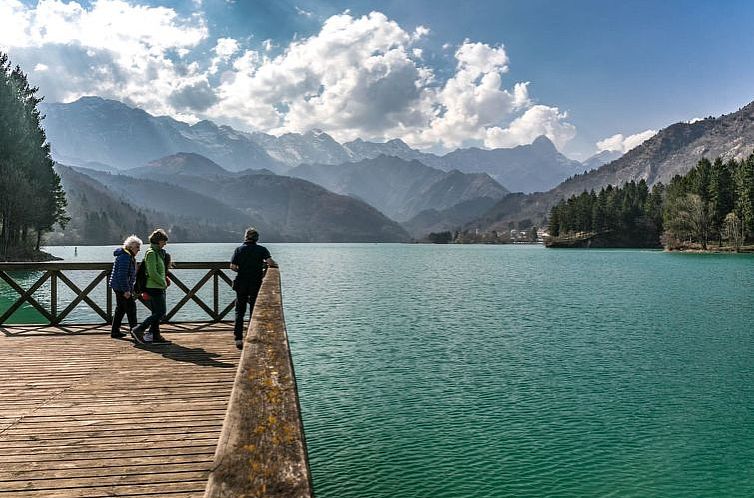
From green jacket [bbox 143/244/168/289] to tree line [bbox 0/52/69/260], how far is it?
6899 centimetres

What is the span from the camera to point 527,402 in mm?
17594

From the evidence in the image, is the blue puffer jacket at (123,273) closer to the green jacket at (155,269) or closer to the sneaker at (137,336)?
the green jacket at (155,269)

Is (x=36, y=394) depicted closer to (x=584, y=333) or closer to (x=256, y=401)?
(x=256, y=401)

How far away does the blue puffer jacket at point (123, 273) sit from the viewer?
14.4m

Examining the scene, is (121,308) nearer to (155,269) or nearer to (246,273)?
(155,269)

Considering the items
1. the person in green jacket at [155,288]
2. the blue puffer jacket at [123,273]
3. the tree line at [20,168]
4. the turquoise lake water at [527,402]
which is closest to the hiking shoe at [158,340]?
the person in green jacket at [155,288]

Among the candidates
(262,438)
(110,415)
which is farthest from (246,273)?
(262,438)

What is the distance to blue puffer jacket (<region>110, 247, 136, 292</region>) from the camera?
47.2 ft

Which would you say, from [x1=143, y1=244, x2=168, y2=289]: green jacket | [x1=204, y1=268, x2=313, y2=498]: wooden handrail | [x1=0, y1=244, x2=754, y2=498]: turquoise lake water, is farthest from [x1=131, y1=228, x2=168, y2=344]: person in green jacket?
[x1=204, y1=268, x2=313, y2=498]: wooden handrail

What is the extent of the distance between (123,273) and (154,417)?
25.8ft

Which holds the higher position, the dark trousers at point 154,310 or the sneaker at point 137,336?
the dark trousers at point 154,310

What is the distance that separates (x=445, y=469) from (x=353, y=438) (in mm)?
2962

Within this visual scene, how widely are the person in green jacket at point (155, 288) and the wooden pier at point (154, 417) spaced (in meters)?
0.48

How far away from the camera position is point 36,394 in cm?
928
